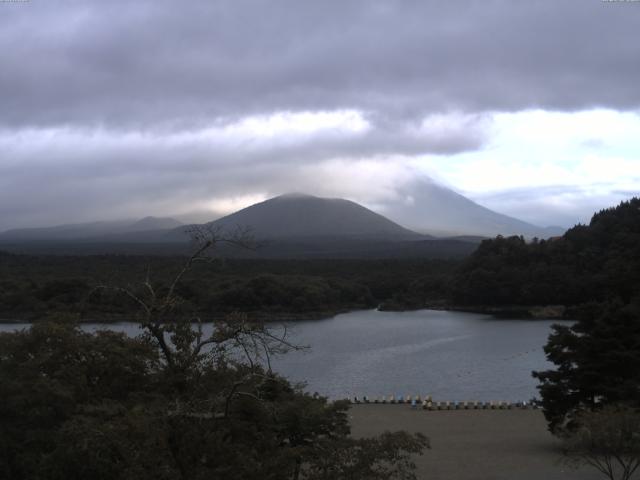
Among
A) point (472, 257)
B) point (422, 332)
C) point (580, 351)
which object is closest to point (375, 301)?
point (472, 257)

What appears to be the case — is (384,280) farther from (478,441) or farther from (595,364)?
(595,364)

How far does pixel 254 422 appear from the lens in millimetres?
5691

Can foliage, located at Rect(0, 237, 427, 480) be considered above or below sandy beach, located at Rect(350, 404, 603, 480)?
above

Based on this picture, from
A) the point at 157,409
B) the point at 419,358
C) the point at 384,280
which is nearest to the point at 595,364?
the point at 157,409

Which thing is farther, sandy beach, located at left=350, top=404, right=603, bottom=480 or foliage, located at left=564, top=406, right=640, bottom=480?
sandy beach, located at left=350, top=404, right=603, bottom=480

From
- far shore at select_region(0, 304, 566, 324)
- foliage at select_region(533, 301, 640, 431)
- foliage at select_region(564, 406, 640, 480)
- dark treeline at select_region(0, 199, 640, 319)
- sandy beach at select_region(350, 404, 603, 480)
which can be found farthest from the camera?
dark treeline at select_region(0, 199, 640, 319)

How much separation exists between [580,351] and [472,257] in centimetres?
3682

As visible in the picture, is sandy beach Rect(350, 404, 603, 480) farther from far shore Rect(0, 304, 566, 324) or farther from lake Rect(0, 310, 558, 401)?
far shore Rect(0, 304, 566, 324)

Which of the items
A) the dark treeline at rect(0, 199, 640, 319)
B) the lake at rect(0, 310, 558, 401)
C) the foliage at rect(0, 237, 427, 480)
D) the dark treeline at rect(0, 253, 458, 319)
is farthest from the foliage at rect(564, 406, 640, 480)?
the dark treeline at rect(0, 199, 640, 319)

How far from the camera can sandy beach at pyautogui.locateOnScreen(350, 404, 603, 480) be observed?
10.9m

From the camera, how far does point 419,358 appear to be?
→ 26312 millimetres

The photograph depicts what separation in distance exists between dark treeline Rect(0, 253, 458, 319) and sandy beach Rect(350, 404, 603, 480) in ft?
39.0

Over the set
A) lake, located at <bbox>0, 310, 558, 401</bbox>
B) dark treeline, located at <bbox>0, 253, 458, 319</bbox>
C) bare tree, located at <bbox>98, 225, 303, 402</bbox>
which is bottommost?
lake, located at <bbox>0, 310, 558, 401</bbox>

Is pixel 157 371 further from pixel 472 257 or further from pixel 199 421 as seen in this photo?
pixel 472 257
